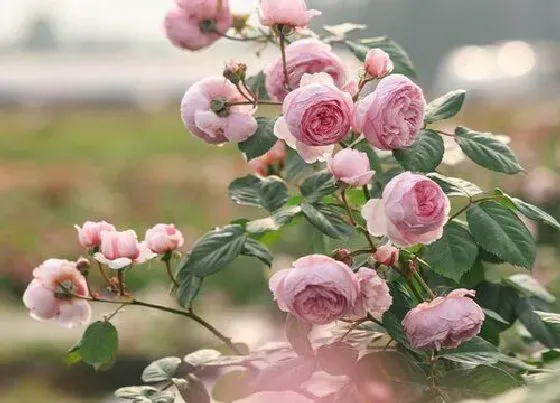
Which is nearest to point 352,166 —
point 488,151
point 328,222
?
point 328,222

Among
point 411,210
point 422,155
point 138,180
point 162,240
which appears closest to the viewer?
point 411,210

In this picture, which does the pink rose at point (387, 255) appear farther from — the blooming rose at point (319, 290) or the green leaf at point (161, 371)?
the green leaf at point (161, 371)

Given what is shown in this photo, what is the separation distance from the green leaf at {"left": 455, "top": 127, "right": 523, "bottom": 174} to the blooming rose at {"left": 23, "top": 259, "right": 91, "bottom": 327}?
0.44 meters

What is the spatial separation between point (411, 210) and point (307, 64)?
264mm

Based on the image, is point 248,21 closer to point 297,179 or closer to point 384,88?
point 297,179

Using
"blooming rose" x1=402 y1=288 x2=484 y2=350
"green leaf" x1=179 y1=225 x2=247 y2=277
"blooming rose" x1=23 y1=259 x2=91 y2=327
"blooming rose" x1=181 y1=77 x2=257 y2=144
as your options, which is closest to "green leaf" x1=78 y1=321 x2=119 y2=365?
"blooming rose" x1=23 y1=259 x2=91 y2=327

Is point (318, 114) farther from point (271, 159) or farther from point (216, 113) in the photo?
point (271, 159)

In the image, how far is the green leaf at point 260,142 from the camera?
3.72 feet

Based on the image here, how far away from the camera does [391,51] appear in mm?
1313

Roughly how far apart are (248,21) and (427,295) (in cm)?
40

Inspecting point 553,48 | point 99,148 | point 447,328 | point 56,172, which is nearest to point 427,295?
point 447,328

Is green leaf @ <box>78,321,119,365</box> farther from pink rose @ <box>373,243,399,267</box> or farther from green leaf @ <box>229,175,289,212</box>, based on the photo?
pink rose @ <box>373,243,399,267</box>

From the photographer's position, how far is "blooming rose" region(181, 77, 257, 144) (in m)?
1.13

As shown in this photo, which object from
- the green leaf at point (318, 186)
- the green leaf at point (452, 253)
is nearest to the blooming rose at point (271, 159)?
the green leaf at point (318, 186)
